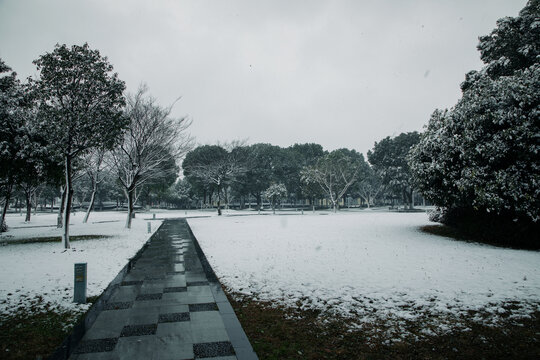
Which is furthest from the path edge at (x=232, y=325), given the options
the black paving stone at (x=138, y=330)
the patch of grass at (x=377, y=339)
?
the black paving stone at (x=138, y=330)

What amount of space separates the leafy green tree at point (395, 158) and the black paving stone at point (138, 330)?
51990mm

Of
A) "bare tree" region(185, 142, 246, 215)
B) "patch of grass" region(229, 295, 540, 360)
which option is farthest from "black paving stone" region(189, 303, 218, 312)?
"bare tree" region(185, 142, 246, 215)

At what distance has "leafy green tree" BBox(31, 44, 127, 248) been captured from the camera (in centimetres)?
1226

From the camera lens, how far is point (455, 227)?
55.4 feet

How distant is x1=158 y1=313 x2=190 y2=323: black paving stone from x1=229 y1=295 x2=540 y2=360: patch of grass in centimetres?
100

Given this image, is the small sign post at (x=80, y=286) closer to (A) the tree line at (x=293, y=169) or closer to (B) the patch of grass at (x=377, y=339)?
(B) the patch of grass at (x=377, y=339)

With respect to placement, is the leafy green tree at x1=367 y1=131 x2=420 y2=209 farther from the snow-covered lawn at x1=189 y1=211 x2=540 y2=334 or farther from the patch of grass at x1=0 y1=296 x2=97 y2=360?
the patch of grass at x1=0 y1=296 x2=97 y2=360

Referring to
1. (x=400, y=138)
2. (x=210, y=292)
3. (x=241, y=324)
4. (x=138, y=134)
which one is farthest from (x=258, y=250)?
(x=400, y=138)

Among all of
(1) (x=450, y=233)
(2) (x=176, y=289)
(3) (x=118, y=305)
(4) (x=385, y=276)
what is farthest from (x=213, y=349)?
(1) (x=450, y=233)

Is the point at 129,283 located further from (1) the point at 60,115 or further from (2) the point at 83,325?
(1) the point at 60,115

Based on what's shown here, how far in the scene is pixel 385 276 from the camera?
807cm

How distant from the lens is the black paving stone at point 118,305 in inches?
228

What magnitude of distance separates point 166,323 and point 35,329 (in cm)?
208

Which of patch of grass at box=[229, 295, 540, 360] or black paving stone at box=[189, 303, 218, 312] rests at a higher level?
patch of grass at box=[229, 295, 540, 360]
